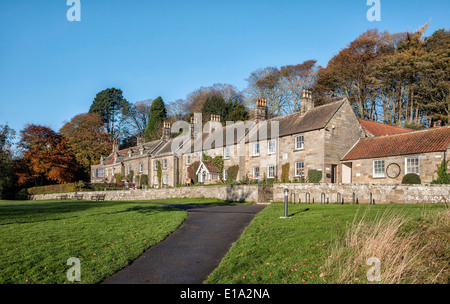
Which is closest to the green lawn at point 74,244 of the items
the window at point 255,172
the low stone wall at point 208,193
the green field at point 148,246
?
the green field at point 148,246

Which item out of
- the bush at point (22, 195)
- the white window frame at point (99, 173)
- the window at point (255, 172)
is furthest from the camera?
the white window frame at point (99, 173)

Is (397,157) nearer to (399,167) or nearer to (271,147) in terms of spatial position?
(399,167)

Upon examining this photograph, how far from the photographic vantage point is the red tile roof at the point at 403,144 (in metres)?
23.9

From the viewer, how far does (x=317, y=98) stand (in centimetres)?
4888

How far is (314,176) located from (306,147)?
3.08m

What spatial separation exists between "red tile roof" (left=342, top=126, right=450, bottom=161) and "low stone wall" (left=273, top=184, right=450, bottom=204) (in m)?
7.64

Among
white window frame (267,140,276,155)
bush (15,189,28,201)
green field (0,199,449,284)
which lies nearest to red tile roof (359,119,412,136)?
white window frame (267,140,276,155)

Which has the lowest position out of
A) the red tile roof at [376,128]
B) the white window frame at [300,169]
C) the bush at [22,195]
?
the bush at [22,195]

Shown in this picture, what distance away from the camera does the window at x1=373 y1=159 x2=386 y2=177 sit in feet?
87.3

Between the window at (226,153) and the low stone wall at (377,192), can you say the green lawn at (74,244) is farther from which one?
the window at (226,153)

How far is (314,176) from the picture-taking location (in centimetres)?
2942

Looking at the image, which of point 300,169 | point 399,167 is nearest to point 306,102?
point 300,169

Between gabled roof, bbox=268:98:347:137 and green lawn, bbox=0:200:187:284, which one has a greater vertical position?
gabled roof, bbox=268:98:347:137

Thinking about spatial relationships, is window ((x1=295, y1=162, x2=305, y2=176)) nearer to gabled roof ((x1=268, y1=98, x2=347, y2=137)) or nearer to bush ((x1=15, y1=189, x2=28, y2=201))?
gabled roof ((x1=268, y1=98, x2=347, y2=137))
